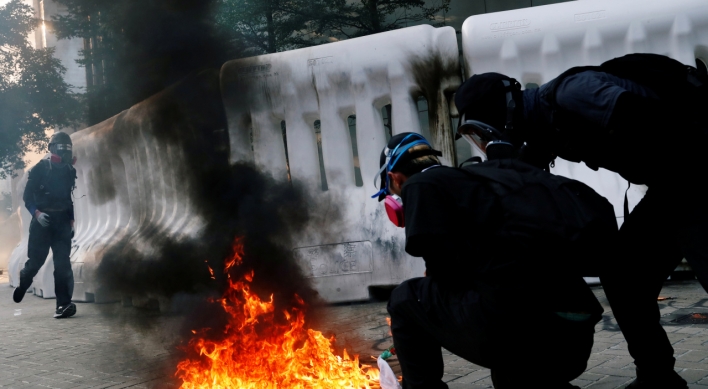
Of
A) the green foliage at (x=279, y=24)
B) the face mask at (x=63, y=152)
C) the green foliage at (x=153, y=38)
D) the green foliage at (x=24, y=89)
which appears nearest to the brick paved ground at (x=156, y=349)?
the face mask at (x=63, y=152)

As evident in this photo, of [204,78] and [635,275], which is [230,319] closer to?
[635,275]

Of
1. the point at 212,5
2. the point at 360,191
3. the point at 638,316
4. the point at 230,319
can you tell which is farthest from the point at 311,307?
the point at 212,5

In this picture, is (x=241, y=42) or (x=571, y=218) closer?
(x=571, y=218)

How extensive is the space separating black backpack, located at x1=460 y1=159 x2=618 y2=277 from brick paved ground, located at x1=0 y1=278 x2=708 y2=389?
4.68ft

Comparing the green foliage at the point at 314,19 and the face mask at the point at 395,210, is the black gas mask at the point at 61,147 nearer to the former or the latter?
the green foliage at the point at 314,19

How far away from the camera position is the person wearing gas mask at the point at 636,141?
2.61 meters

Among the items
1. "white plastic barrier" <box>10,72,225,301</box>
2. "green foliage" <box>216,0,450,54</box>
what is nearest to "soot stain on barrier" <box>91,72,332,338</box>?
"white plastic barrier" <box>10,72,225,301</box>

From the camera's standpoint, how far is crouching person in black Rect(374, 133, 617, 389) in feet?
7.26

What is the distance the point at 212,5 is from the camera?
650 cm

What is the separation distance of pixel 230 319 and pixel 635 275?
2062 millimetres

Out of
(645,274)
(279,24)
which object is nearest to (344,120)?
(645,274)

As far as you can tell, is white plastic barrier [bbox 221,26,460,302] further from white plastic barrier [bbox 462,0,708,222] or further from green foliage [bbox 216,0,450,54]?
green foliage [bbox 216,0,450,54]

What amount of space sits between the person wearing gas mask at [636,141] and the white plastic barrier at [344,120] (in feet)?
12.4

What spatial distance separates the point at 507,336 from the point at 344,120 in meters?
5.33
